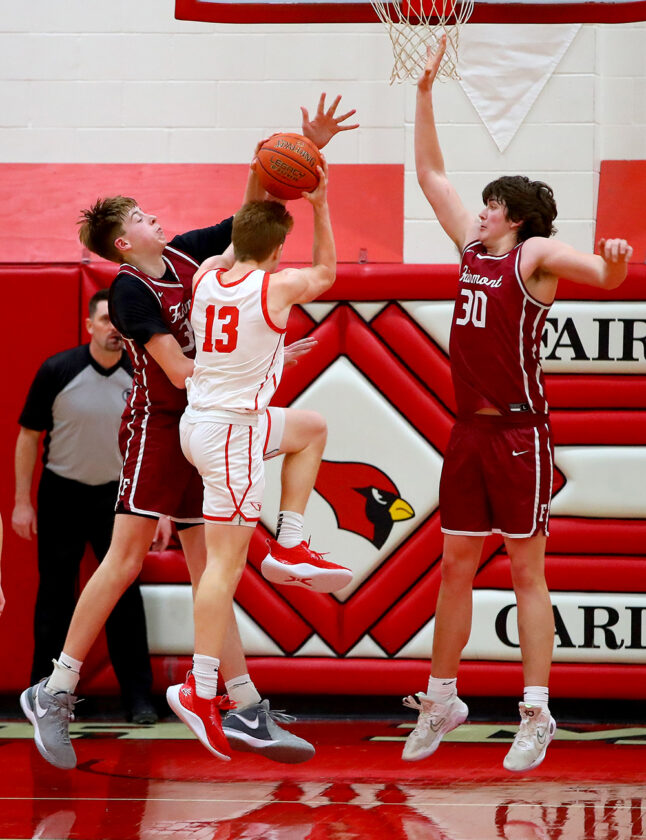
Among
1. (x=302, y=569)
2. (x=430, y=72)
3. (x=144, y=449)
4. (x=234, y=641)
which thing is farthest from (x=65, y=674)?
(x=430, y=72)

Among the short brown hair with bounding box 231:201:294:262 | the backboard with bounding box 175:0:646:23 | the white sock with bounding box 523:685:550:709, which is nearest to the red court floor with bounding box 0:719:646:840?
the white sock with bounding box 523:685:550:709

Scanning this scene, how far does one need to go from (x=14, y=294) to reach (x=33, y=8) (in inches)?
69.7

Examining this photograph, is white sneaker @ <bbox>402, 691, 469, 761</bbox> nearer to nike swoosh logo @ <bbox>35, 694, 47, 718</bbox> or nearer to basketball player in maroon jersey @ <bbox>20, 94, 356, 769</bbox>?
basketball player in maroon jersey @ <bbox>20, 94, 356, 769</bbox>

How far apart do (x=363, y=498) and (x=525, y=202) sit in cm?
212

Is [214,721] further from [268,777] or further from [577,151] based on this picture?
[577,151]

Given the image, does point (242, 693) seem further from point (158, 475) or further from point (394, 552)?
point (394, 552)

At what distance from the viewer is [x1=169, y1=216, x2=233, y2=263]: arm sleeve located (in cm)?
479

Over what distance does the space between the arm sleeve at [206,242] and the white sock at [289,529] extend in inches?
46.0

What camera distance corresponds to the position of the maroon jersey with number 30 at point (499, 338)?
4281 millimetres

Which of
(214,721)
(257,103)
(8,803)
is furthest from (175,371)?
(257,103)

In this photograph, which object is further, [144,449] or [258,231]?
[144,449]

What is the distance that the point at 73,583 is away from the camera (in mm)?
5973

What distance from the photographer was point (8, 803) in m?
4.23

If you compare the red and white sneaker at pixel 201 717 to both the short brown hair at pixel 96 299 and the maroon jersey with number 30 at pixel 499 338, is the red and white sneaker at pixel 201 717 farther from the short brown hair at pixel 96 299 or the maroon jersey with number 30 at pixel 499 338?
the short brown hair at pixel 96 299
